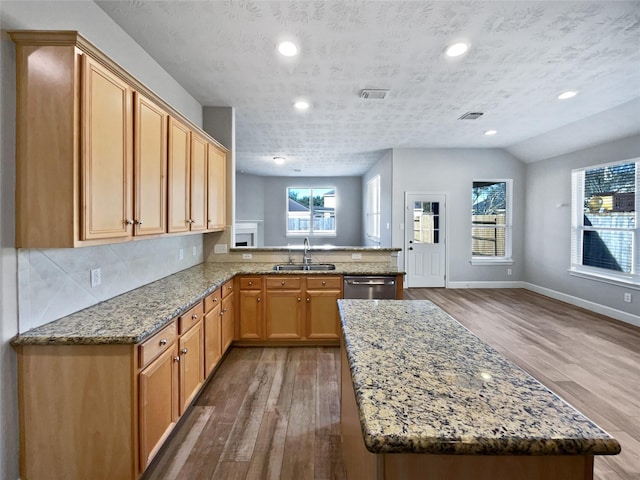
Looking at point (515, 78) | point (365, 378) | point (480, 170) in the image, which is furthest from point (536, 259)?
point (365, 378)

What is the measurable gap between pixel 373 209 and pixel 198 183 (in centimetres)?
613

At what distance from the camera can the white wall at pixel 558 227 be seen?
15.0 feet

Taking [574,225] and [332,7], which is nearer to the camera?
[332,7]

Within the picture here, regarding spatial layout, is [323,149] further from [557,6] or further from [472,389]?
[472,389]

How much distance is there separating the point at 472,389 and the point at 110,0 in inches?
117

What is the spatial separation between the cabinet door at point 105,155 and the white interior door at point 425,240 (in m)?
5.37

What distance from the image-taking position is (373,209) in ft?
28.0

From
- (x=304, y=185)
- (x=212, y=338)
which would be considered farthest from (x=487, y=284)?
(x=304, y=185)

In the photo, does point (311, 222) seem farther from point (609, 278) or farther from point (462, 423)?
point (462, 423)

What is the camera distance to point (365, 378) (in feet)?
3.36

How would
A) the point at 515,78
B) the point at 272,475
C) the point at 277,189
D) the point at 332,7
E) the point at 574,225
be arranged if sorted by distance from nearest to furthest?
1. the point at 272,475
2. the point at 332,7
3. the point at 515,78
4. the point at 574,225
5. the point at 277,189

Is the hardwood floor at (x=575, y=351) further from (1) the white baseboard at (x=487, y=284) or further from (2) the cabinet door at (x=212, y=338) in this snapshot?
(2) the cabinet door at (x=212, y=338)

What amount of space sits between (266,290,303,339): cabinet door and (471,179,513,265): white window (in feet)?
15.2

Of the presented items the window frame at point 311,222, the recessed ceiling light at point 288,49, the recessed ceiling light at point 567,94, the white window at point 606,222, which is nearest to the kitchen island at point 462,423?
the recessed ceiling light at point 288,49
